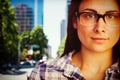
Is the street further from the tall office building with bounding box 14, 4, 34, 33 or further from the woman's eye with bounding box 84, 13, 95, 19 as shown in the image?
the woman's eye with bounding box 84, 13, 95, 19

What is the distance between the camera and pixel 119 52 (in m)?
1.95

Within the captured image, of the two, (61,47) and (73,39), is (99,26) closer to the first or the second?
(73,39)

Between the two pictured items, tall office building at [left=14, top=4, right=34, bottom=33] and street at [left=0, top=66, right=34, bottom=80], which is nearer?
street at [left=0, top=66, right=34, bottom=80]

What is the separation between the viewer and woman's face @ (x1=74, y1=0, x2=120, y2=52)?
1914mm

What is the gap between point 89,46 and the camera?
195 cm

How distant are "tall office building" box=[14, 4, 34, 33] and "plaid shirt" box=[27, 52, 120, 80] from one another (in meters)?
0.30

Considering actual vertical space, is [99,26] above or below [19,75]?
above

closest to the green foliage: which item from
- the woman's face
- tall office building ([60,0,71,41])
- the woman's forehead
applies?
tall office building ([60,0,71,41])

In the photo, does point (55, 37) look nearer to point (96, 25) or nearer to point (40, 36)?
point (40, 36)

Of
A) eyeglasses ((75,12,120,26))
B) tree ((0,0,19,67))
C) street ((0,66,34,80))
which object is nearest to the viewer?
eyeglasses ((75,12,120,26))

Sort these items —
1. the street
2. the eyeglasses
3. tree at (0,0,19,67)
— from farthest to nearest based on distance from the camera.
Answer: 1. tree at (0,0,19,67)
2. the street
3. the eyeglasses

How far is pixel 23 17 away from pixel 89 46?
1.63ft

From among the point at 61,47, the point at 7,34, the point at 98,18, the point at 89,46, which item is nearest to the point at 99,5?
the point at 98,18

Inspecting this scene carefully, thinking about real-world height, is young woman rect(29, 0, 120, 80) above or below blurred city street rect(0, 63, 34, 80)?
above
